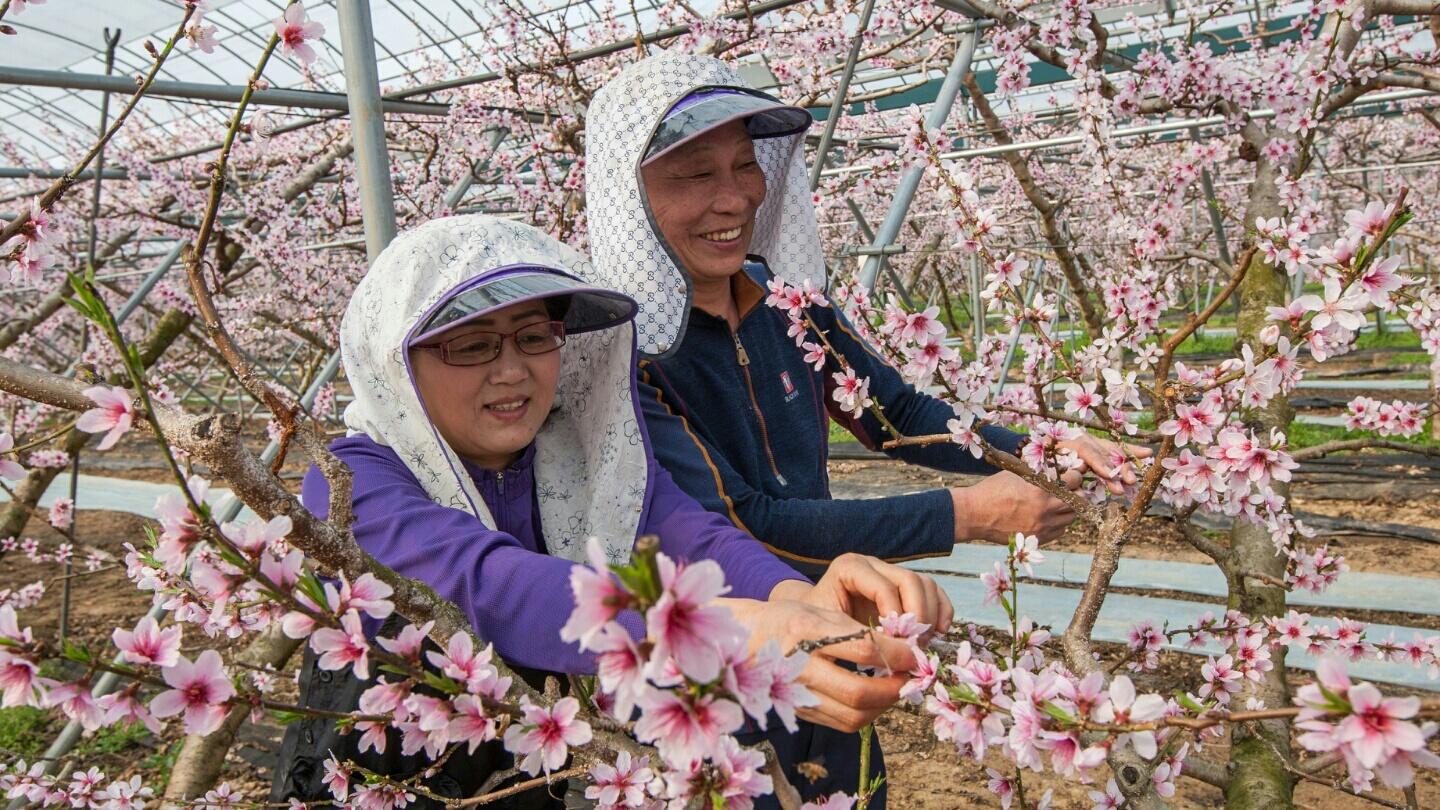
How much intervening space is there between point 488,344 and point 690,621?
0.86 metres

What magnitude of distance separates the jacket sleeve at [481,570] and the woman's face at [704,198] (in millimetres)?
698

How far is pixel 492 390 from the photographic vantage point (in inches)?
55.4

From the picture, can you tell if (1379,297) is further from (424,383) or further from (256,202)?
(256,202)

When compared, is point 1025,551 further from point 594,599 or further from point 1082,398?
point 594,599

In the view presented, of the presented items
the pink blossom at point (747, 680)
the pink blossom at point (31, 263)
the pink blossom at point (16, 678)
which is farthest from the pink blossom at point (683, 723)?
the pink blossom at point (31, 263)

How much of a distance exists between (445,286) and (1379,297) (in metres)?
1.27

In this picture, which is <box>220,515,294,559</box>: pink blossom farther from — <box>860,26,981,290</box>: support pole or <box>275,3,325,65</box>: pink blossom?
<box>860,26,981,290</box>: support pole

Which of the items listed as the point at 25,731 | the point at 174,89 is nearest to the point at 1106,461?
the point at 174,89

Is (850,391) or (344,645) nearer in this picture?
(344,645)

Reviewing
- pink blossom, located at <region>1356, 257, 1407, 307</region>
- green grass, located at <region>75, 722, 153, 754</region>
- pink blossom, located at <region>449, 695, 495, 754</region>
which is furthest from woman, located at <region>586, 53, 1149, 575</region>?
green grass, located at <region>75, 722, 153, 754</region>

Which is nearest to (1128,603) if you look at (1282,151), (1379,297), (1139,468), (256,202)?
(1282,151)

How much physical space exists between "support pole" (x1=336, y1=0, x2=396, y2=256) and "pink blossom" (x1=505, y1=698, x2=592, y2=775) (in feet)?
3.82

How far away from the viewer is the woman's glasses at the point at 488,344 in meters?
1.37

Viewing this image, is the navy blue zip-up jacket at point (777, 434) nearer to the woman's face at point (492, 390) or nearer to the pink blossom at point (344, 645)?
the woman's face at point (492, 390)
